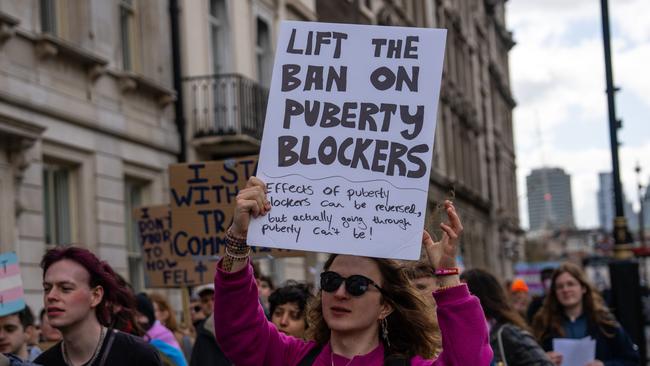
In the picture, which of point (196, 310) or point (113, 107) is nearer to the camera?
point (196, 310)

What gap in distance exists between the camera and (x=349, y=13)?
2947 centimetres

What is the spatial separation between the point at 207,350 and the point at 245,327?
113 inches

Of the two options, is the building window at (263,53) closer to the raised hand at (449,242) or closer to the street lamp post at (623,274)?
the street lamp post at (623,274)

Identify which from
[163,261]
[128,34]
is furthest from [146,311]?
[128,34]

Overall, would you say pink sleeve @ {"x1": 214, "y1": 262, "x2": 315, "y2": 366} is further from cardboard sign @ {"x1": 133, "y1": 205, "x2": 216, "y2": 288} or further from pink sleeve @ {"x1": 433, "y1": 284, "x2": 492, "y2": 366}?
cardboard sign @ {"x1": 133, "y1": 205, "x2": 216, "y2": 288}

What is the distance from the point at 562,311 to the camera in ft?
26.6

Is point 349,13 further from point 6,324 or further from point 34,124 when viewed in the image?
point 6,324

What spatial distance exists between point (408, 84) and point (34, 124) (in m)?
9.12

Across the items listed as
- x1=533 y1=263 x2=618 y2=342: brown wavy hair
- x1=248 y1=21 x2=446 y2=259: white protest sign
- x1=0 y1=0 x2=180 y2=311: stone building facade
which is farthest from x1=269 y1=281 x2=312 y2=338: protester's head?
x1=0 y1=0 x2=180 y2=311: stone building facade

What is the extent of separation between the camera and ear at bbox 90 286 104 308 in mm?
4949

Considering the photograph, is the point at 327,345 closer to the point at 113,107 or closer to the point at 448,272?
the point at 448,272

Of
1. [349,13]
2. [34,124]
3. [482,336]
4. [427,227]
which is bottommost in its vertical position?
[482,336]

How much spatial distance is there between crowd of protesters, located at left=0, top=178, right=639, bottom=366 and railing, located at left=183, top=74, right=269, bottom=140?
1114cm

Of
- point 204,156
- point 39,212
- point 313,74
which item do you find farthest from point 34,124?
point 313,74
